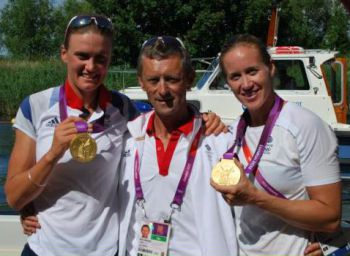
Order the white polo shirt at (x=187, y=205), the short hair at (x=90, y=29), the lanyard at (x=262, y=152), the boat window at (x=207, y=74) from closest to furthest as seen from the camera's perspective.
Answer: the lanyard at (x=262, y=152) → the white polo shirt at (x=187, y=205) → the short hair at (x=90, y=29) → the boat window at (x=207, y=74)

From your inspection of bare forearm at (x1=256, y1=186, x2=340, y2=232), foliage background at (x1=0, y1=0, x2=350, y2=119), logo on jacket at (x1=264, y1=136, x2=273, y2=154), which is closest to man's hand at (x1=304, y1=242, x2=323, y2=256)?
bare forearm at (x1=256, y1=186, x2=340, y2=232)

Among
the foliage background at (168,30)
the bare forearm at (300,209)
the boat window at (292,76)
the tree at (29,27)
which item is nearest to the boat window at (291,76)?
the boat window at (292,76)

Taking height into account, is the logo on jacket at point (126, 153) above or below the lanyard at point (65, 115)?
below

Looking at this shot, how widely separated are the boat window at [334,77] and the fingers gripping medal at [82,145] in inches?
302

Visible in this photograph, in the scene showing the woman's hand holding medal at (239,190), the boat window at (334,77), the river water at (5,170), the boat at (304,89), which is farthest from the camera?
the boat window at (334,77)

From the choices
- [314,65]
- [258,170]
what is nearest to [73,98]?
[258,170]

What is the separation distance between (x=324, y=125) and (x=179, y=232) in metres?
0.72

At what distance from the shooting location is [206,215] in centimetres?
240

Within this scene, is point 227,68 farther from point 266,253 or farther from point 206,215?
point 266,253

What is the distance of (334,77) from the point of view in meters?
9.96

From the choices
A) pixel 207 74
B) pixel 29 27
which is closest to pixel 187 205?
pixel 207 74

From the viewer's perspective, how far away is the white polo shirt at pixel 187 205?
2391 millimetres

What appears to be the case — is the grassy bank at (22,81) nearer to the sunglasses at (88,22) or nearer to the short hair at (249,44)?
the sunglasses at (88,22)

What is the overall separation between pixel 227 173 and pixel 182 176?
1.10 feet
